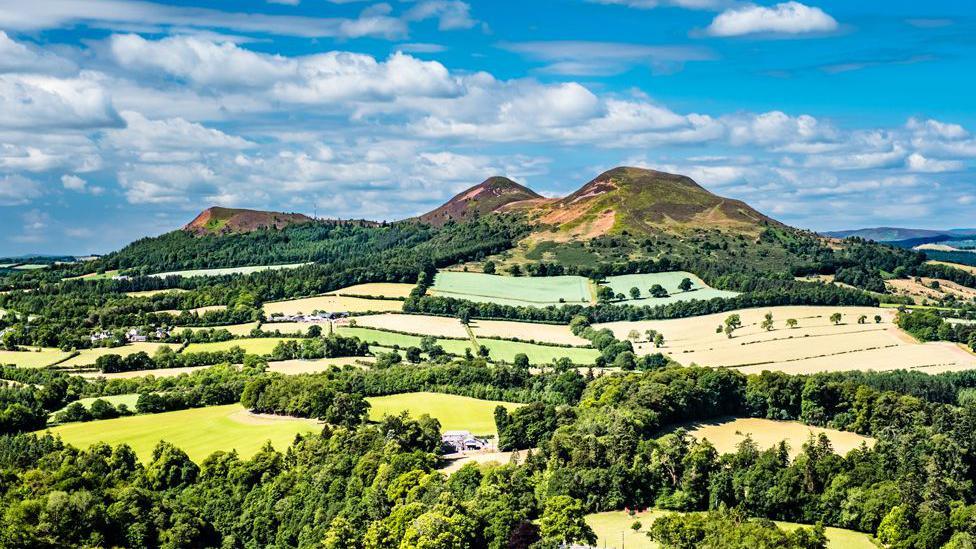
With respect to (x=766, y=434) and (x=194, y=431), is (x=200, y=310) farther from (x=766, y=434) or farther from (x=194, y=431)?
(x=766, y=434)

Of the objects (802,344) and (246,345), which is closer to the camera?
(802,344)

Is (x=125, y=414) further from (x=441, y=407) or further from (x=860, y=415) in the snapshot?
(x=860, y=415)

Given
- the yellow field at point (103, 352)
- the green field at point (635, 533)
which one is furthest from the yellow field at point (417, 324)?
the green field at point (635, 533)

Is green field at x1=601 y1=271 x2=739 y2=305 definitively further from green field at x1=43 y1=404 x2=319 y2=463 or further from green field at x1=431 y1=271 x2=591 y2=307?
green field at x1=43 y1=404 x2=319 y2=463

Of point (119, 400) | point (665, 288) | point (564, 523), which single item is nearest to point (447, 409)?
point (119, 400)

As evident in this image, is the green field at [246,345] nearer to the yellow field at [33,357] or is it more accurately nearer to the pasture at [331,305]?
the yellow field at [33,357]

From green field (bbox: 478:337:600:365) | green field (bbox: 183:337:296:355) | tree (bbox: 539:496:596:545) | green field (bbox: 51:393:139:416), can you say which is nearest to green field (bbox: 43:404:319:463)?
green field (bbox: 51:393:139:416)
